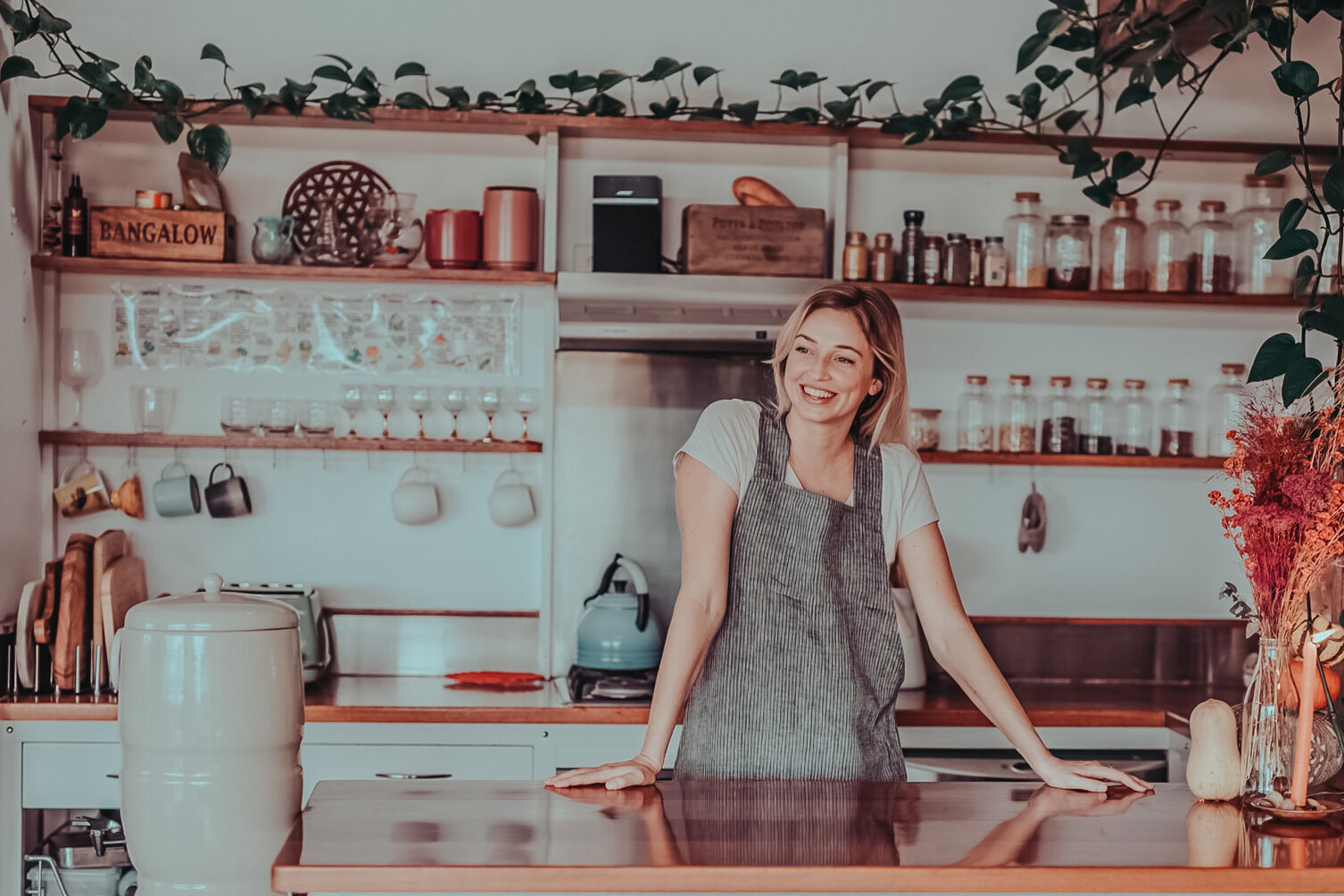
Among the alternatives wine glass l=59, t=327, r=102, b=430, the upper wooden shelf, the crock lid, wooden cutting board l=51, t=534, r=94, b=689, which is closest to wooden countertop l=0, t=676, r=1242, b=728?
wooden cutting board l=51, t=534, r=94, b=689

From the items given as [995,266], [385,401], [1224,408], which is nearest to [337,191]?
[385,401]

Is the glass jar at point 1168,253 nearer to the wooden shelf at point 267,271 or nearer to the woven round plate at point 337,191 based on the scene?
the wooden shelf at point 267,271

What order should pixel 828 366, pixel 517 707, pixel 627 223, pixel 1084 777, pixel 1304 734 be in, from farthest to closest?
1. pixel 627 223
2. pixel 517 707
3. pixel 828 366
4. pixel 1084 777
5. pixel 1304 734

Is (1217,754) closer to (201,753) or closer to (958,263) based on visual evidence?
(201,753)

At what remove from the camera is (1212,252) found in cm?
358

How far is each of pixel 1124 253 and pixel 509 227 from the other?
1.65 m

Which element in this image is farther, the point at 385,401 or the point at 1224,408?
the point at 1224,408

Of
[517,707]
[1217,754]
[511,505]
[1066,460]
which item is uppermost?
[1066,460]

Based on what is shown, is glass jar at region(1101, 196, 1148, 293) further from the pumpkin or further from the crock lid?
the crock lid

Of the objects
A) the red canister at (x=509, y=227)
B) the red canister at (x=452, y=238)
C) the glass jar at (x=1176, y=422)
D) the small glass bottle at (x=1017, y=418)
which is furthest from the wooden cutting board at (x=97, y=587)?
the glass jar at (x=1176, y=422)

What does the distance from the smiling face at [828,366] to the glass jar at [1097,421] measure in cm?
166

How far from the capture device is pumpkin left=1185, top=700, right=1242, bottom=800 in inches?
70.2

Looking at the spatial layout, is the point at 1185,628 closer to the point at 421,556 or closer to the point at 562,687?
the point at 562,687

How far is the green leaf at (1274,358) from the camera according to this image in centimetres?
259
